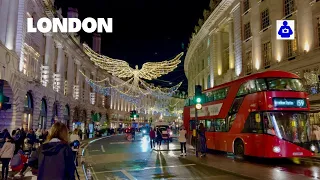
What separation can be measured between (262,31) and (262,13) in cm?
175

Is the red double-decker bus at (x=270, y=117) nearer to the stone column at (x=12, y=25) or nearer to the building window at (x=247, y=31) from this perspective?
the stone column at (x=12, y=25)

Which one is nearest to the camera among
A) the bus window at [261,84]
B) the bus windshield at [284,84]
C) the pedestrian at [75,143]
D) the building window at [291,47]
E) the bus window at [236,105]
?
the pedestrian at [75,143]

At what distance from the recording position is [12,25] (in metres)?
23.1

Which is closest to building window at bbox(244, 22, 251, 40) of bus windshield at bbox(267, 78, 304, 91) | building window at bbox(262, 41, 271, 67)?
building window at bbox(262, 41, 271, 67)

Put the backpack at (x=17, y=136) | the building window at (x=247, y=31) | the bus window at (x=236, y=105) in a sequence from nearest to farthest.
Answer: the backpack at (x=17, y=136), the bus window at (x=236, y=105), the building window at (x=247, y=31)

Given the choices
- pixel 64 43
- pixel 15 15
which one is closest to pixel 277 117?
pixel 15 15

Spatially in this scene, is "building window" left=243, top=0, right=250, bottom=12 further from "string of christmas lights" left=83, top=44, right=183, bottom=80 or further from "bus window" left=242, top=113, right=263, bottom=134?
"bus window" left=242, top=113, right=263, bottom=134

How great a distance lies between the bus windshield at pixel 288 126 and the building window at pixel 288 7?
44.8 ft

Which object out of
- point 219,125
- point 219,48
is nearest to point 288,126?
point 219,125

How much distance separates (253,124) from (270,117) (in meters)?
1.17

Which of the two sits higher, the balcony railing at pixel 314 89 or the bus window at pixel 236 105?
the balcony railing at pixel 314 89

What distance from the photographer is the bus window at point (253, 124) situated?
15.0 meters

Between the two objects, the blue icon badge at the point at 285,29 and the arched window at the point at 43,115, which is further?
the arched window at the point at 43,115

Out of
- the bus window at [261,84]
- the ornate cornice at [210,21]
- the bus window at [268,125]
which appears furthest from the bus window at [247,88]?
the ornate cornice at [210,21]
